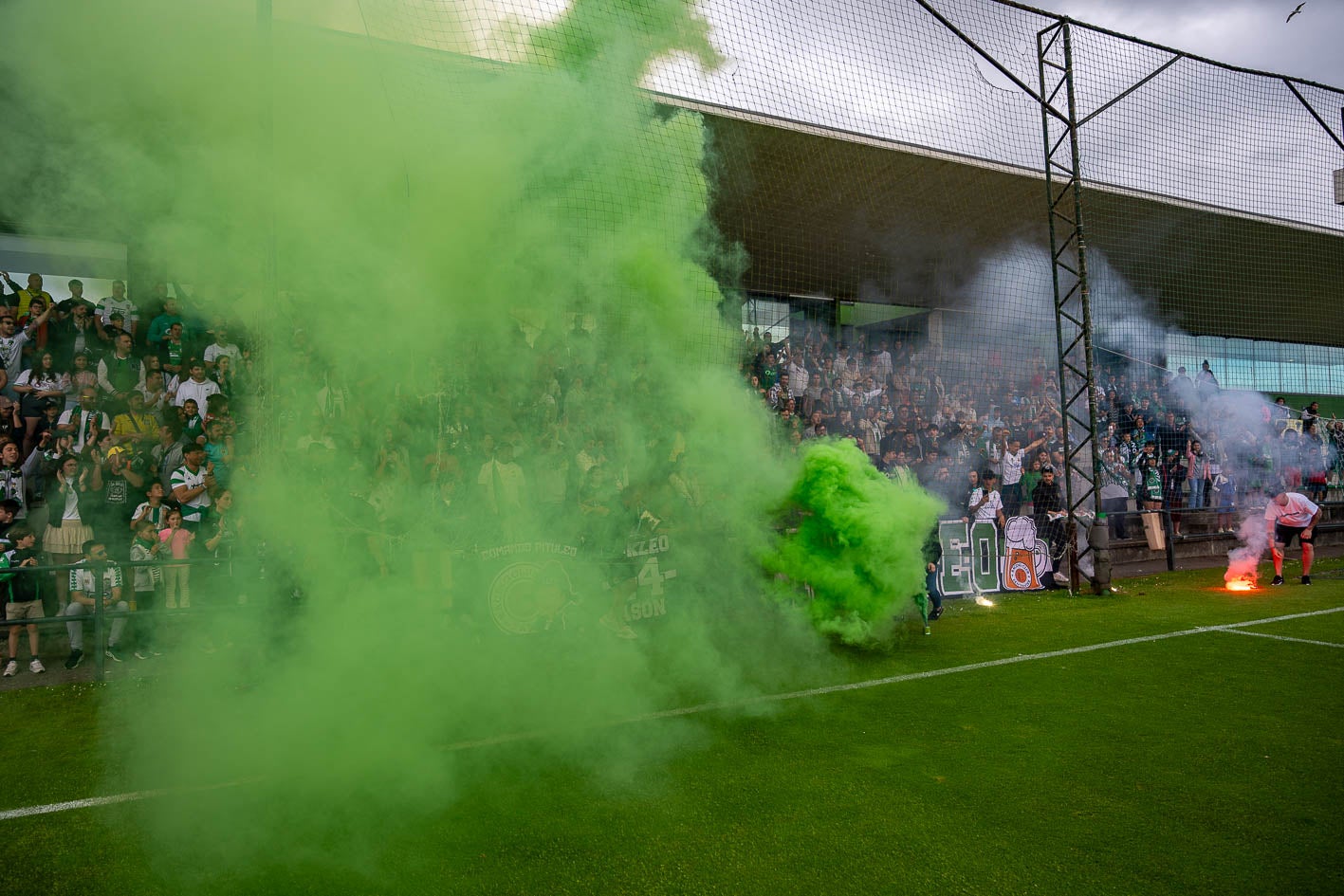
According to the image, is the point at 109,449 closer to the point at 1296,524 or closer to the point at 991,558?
the point at 991,558

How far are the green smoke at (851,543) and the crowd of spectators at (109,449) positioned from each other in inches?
177

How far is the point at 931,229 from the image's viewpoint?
44.1ft

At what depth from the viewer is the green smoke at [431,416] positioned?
183 inches

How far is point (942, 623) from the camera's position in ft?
27.7

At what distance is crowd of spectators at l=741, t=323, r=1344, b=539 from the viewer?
11773 mm

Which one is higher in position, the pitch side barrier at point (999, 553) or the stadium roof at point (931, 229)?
the stadium roof at point (931, 229)

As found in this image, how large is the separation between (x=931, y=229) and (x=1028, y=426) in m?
3.86

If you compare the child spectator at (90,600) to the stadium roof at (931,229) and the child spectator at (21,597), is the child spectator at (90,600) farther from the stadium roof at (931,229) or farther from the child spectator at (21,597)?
the stadium roof at (931,229)

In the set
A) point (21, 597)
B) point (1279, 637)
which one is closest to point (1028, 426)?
point (1279, 637)

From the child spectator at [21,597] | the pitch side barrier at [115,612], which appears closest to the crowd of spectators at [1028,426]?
the pitch side barrier at [115,612]

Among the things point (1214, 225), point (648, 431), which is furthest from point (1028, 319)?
point (648, 431)

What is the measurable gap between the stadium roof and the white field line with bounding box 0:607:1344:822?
20.5 ft

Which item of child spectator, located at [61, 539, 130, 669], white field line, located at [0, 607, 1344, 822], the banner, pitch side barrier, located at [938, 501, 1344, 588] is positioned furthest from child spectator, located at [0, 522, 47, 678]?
the banner

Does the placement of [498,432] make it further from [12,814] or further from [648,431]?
[12,814]
